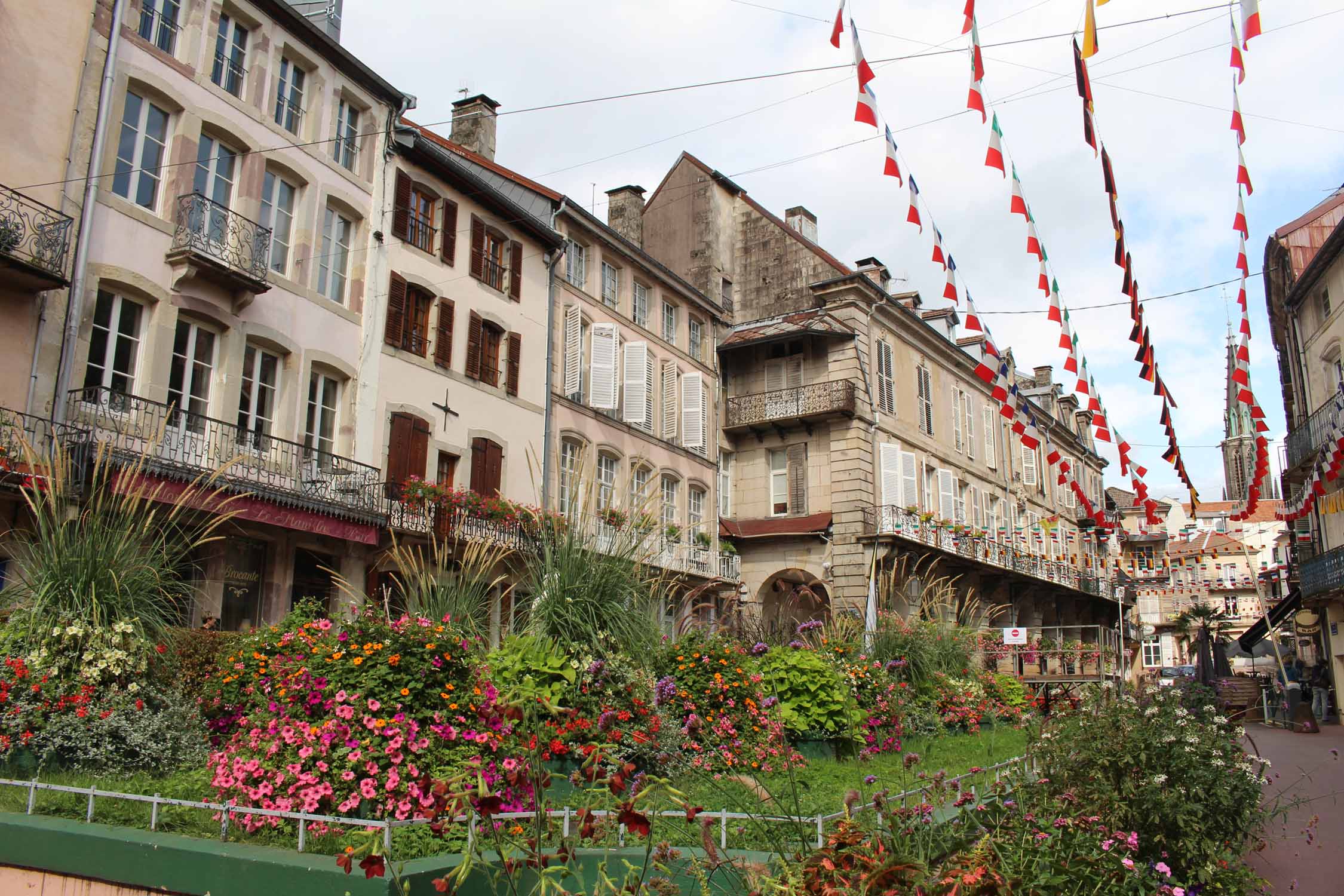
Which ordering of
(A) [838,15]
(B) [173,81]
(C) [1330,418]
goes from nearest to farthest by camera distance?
(A) [838,15] < (B) [173,81] < (C) [1330,418]

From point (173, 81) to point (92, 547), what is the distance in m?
8.90

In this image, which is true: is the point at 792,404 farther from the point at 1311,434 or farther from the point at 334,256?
the point at 334,256

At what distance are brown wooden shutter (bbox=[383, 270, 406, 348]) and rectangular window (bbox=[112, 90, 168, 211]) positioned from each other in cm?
410

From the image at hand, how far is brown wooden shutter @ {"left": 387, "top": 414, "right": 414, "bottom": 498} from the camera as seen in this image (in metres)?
16.6

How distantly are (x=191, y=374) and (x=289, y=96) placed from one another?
192 inches

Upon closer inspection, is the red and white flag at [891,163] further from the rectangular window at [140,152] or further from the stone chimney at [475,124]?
the stone chimney at [475,124]

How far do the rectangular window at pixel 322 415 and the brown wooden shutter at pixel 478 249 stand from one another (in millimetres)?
4034

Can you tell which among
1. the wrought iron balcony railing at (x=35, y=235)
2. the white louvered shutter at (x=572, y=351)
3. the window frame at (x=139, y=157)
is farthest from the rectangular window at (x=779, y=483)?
the wrought iron balcony railing at (x=35, y=235)

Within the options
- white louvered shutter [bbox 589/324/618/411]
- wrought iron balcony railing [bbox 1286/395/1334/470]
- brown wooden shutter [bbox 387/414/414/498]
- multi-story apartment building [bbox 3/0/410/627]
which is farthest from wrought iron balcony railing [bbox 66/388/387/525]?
wrought iron balcony railing [bbox 1286/395/1334/470]

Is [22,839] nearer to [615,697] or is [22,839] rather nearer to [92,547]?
[92,547]

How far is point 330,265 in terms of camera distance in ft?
53.9

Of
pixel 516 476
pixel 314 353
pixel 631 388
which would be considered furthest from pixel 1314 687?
pixel 314 353

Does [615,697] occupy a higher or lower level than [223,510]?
lower

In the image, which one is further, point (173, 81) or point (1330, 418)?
point (1330, 418)
